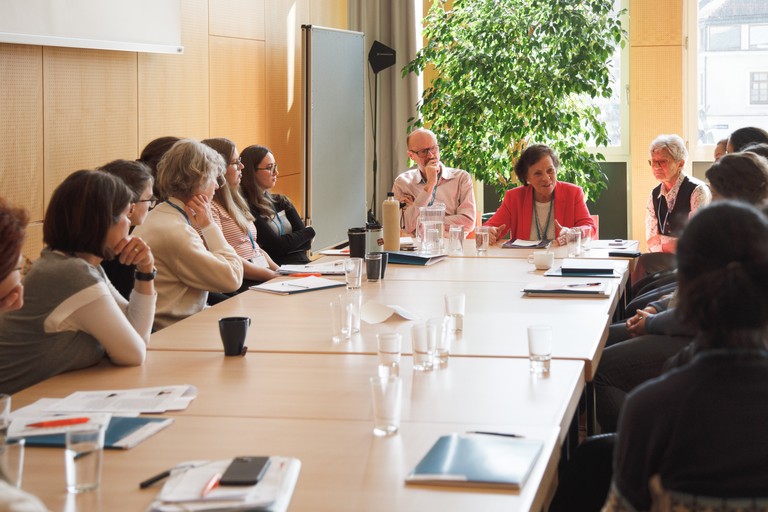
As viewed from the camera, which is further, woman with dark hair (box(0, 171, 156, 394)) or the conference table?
woman with dark hair (box(0, 171, 156, 394))

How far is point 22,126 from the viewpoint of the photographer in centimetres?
409

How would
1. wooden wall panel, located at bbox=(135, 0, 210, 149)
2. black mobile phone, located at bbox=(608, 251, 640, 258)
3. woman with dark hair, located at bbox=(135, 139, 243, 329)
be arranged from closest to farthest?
woman with dark hair, located at bbox=(135, 139, 243, 329), black mobile phone, located at bbox=(608, 251, 640, 258), wooden wall panel, located at bbox=(135, 0, 210, 149)

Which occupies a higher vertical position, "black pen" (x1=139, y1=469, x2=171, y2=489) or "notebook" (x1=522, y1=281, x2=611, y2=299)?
"notebook" (x1=522, y1=281, x2=611, y2=299)

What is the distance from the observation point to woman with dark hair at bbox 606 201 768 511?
1.46 metres

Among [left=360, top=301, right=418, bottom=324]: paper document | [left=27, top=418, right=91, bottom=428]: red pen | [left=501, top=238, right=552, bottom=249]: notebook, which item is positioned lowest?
[left=27, top=418, right=91, bottom=428]: red pen

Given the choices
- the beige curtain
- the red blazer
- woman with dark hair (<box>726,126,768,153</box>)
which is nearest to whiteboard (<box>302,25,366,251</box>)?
the beige curtain

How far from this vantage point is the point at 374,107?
825 centimetres

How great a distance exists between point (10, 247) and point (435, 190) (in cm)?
Answer: 405

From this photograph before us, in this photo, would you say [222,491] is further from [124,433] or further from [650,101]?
[650,101]

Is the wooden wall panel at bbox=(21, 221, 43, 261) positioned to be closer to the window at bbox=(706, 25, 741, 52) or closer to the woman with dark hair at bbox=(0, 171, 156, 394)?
the woman with dark hair at bbox=(0, 171, 156, 394)

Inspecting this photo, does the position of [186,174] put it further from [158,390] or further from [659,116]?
[659,116]

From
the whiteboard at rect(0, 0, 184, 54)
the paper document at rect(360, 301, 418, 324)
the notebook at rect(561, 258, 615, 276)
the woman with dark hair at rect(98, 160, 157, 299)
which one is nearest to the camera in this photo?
the paper document at rect(360, 301, 418, 324)

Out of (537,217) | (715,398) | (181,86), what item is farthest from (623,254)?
(715,398)

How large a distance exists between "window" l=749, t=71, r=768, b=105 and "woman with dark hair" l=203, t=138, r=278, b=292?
507 cm
